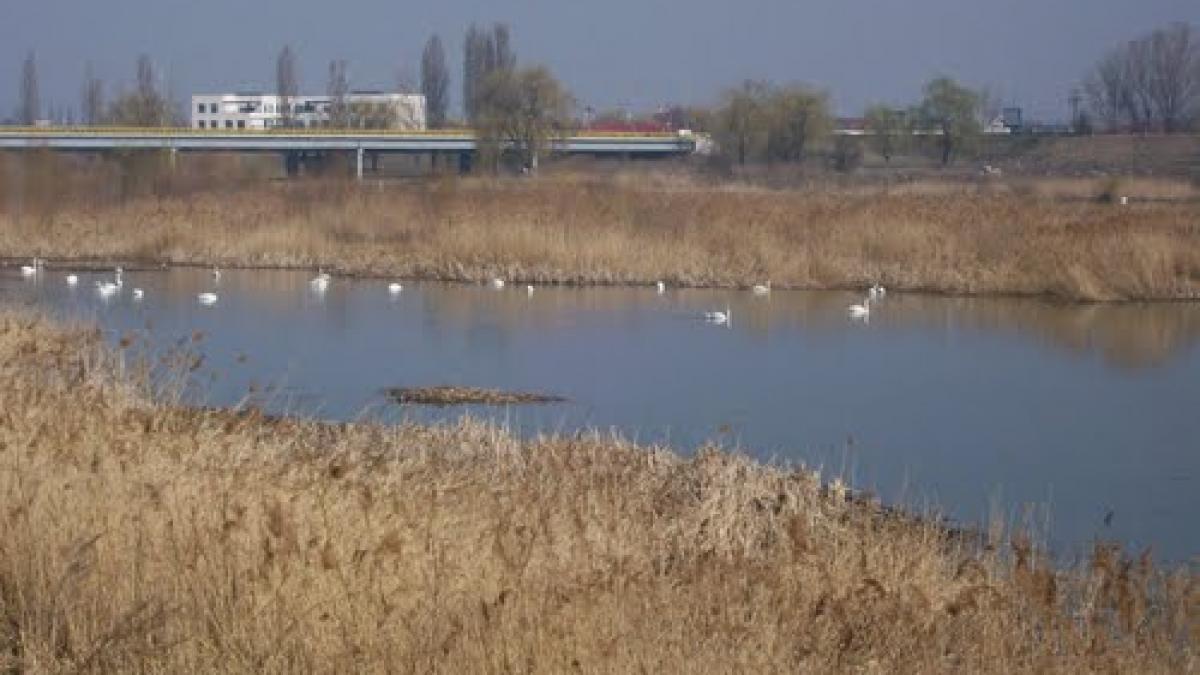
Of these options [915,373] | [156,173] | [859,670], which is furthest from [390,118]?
[859,670]

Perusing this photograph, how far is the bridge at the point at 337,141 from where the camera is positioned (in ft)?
155

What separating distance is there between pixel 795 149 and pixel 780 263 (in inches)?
1129

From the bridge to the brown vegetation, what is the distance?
1793 centimetres

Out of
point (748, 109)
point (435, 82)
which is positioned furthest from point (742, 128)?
point (435, 82)

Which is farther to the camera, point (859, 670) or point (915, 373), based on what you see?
point (915, 373)

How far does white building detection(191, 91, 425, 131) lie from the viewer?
2719 inches

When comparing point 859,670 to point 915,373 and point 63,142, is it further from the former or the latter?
point 63,142

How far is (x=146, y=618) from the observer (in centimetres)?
470

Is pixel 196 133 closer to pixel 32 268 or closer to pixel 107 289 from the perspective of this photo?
pixel 32 268

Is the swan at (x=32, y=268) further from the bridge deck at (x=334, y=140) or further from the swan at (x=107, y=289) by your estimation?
the bridge deck at (x=334, y=140)

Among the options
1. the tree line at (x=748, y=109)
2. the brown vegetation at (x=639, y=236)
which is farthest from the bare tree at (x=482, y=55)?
the brown vegetation at (x=639, y=236)

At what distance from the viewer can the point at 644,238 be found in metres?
24.9

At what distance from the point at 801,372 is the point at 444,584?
11.1 meters

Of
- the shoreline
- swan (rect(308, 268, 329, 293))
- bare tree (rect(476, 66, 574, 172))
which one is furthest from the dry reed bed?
bare tree (rect(476, 66, 574, 172))
